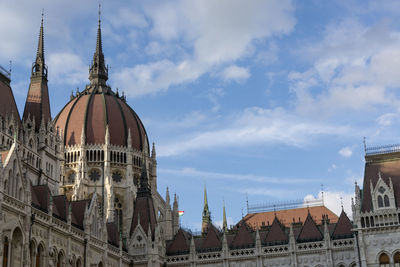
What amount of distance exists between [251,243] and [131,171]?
69.2 ft

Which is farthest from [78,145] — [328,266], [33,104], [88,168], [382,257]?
[382,257]

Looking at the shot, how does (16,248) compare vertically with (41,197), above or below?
below

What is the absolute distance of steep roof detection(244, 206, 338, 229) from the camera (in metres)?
70.3

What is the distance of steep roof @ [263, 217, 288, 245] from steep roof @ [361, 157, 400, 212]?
8.31 m

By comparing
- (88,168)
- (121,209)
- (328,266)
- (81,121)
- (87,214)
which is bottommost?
(328,266)

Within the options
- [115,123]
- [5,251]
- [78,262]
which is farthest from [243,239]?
[5,251]

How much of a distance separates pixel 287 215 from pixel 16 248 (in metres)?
39.8

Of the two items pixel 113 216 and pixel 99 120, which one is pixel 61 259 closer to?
pixel 113 216

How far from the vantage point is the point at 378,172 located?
53406 millimetres

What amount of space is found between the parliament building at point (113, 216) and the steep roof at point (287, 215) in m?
0.11

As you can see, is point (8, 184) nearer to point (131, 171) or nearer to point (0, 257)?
point (0, 257)

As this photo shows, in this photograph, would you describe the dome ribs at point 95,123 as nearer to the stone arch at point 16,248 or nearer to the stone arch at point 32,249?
the stone arch at point 32,249

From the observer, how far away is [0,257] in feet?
116

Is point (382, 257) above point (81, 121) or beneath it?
beneath
